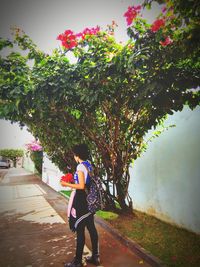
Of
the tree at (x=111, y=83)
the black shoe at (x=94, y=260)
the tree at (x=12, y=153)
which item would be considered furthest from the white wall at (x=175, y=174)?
the tree at (x=12, y=153)

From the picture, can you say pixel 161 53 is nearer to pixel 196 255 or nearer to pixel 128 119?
pixel 128 119

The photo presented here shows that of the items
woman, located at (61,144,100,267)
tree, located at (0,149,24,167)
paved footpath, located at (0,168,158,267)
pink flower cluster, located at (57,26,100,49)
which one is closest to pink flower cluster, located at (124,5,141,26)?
pink flower cluster, located at (57,26,100,49)

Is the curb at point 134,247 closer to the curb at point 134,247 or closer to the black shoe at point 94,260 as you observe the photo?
the curb at point 134,247

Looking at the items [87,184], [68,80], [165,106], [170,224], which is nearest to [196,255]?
[170,224]

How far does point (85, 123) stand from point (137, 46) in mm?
2819

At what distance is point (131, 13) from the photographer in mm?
3973

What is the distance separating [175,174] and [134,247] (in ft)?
6.41

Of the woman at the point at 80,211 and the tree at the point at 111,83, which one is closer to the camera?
the tree at the point at 111,83

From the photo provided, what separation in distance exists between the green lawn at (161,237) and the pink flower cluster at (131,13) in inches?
148

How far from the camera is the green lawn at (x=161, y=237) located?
4137 mm

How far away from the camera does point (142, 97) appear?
4.08 metres

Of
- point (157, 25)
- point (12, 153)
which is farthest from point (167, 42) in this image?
point (12, 153)

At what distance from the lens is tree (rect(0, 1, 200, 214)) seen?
3639 mm

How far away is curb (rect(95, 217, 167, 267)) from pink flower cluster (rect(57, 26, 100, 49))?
152 inches
